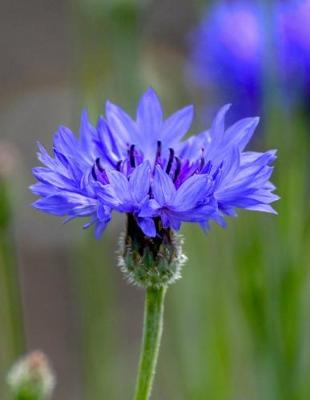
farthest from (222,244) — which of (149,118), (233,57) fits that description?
(149,118)

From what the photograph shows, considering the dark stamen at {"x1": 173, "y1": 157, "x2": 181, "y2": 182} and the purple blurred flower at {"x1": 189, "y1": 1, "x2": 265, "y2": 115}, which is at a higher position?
the purple blurred flower at {"x1": 189, "y1": 1, "x2": 265, "y2": 115}

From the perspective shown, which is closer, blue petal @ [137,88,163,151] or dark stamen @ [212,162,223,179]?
dark stamen @ [212,162,223,179]

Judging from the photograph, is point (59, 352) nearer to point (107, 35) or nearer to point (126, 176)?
point (107, 35)

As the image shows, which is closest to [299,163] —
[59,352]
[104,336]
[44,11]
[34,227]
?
[104,336]

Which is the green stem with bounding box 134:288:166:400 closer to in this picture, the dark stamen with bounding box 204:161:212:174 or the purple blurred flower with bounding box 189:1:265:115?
the dark stamen with bounding box 204:161:212:174

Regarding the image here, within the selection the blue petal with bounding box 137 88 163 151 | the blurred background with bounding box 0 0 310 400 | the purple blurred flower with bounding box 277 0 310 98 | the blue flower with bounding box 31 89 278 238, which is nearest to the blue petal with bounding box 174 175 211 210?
the blue flower with bounding box 31 89 278 238

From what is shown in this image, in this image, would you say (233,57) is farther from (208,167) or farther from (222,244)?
(208,167)
